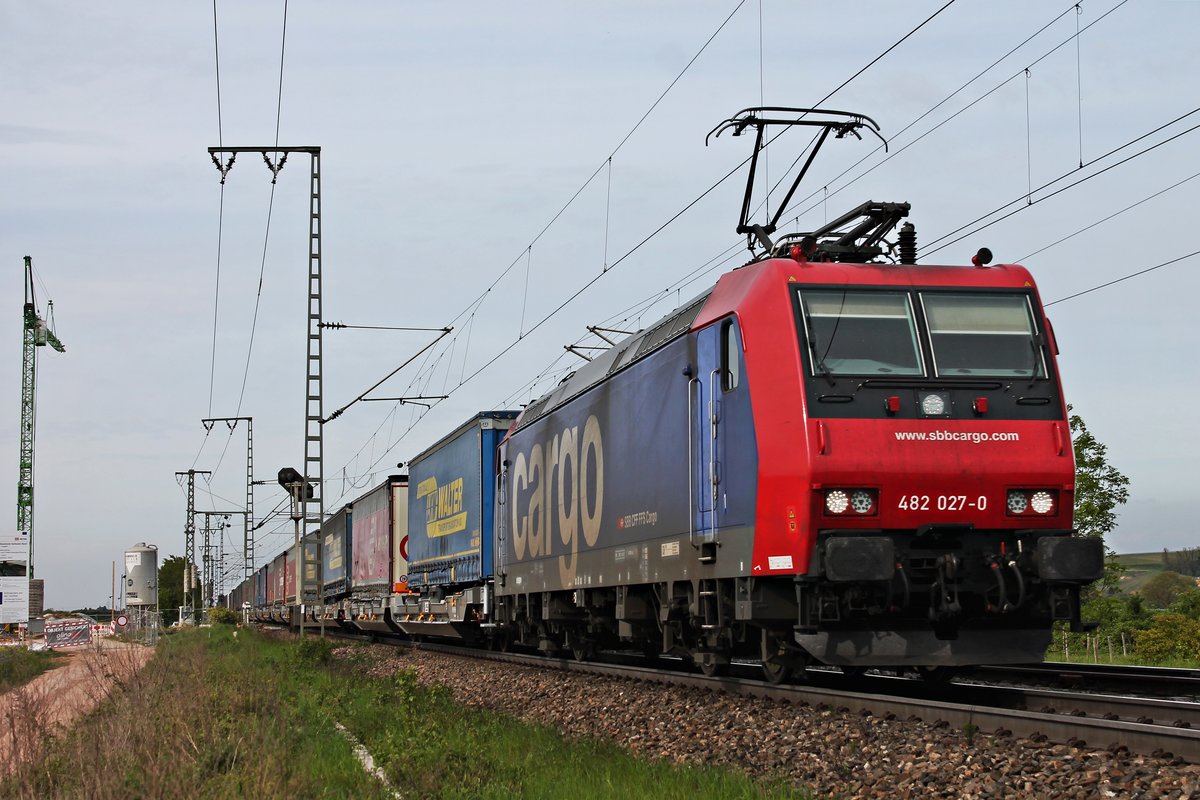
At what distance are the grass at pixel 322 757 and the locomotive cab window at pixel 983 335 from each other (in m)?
4.44

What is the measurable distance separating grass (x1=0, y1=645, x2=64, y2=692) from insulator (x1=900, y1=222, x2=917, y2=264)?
68.9ft

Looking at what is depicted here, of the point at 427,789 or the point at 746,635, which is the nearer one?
the point at 427,789

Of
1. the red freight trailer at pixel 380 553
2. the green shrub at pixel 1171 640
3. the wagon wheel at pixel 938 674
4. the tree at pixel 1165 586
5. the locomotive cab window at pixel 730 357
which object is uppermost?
the locomotive cab window at pixel 730 357

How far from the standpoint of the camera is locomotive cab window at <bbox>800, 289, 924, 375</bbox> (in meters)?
11.6

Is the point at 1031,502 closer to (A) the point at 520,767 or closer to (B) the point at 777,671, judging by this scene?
(B) the point at 777,671

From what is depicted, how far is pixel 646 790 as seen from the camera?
28.2 ft

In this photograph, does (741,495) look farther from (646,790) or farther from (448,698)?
(448,698)

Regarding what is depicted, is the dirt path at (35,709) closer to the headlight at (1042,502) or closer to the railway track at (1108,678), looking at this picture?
the headlight at (1042,502)

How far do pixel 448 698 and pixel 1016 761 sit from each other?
29.8 ft

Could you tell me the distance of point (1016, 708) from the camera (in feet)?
35.5

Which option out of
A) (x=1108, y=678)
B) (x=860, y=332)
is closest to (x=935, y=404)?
(x=860, y=332)

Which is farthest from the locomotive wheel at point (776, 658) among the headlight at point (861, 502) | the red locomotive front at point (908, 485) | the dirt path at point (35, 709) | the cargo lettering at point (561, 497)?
the dirt path at point (35, 709)

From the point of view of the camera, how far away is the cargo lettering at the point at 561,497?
56.3 ft

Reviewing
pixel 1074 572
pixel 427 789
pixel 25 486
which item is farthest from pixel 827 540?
pixel 25 486
